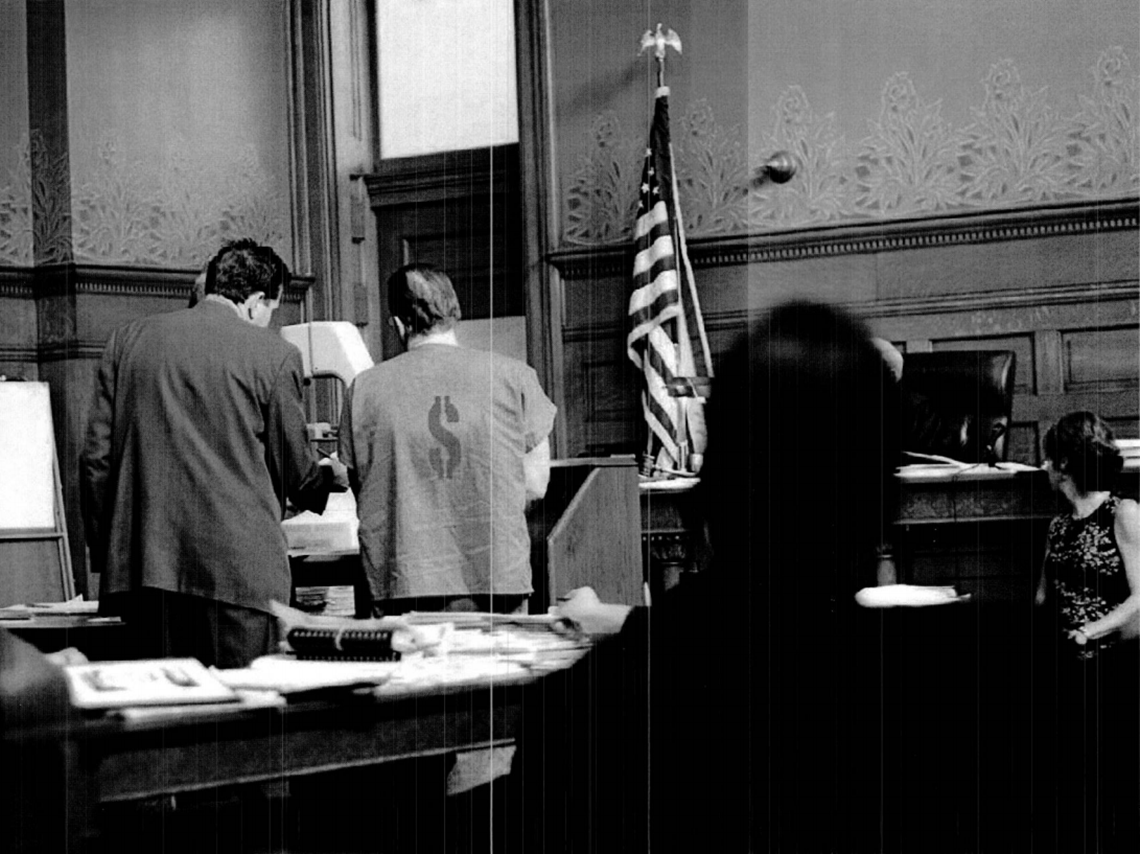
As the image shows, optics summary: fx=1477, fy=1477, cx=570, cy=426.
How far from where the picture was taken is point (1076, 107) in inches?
163

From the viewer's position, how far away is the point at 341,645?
183cm

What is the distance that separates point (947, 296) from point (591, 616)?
8.57ft

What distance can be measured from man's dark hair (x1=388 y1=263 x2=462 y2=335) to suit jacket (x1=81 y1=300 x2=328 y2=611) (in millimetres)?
219

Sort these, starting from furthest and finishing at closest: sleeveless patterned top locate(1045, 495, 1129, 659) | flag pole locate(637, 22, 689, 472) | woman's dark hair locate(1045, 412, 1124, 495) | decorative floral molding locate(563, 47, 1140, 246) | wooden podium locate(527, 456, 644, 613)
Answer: flag pole locate(637, 22, 689, 472) < decorative floral molding locate(563, 47, 1140, 246) < wooden podium locate(527, 456, 644, 613) < woman's dark hair locate(1045, 412, 1124, 495) < sleeveless patterned top locate(1045, 495, 1129, 659)

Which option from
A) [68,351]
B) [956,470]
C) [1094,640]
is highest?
[68,351]

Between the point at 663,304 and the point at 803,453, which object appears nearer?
the point at 803,453

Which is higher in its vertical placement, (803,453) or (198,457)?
(198,457)

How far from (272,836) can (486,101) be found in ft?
11.2

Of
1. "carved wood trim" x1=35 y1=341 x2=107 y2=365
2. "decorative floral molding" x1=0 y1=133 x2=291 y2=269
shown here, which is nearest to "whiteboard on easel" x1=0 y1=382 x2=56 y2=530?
"carved wood trim" x1=35 y1=341 x2=107 y2=365

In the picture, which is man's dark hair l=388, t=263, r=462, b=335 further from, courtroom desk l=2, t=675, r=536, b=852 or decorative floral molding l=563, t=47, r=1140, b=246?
decorative floral molding l=563, t=47, r=1140, b=246

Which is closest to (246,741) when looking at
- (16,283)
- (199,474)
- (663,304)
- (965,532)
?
(199,474)

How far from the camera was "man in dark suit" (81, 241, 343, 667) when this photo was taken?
2443 millimetres

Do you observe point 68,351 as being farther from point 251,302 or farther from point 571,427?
point 251,302

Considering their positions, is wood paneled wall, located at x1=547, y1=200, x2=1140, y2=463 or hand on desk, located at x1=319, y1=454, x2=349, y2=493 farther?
wood paneled wall, located at x1=547, y1=200, x2=1140, y2=463
